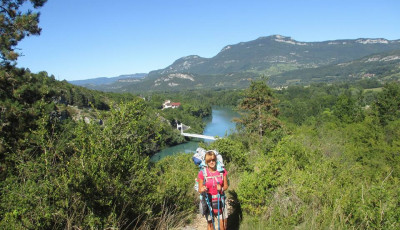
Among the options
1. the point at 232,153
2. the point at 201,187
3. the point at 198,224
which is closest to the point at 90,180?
the point at 201,187

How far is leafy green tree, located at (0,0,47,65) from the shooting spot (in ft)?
22.4

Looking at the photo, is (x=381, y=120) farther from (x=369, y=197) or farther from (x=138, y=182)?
(x=138, y=182)

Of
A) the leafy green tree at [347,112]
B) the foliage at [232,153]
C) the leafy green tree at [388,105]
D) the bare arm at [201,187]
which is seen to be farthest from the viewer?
the leafy green tree at [347,112]

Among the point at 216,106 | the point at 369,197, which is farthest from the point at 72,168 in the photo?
the point at 216,106

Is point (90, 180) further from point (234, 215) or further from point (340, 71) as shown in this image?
point (340, 71)

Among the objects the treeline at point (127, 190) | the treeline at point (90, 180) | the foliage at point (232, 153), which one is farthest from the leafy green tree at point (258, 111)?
the treeline at point (90, 180)

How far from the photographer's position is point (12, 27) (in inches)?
277

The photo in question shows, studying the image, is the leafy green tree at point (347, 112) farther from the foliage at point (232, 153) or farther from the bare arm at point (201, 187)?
the bare arm at point (201, 187)

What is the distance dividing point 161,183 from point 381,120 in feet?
110

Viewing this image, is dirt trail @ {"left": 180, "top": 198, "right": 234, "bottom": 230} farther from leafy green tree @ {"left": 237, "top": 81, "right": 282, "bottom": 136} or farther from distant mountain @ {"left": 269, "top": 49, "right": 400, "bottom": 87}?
distant mountain @ {"left": 269, "top": 49, "right": 400, "bottom": 87}

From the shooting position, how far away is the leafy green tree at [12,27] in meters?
6.82

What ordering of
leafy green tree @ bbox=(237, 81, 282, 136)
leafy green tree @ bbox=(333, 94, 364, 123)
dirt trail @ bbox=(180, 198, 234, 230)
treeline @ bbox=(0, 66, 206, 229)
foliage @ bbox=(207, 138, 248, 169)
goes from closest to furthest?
treeline @ bbox=(0, 66, 206, 229), dirt trail @ bbox=(180, 198, 234, 230), foliage @ bbox=(207, 138, 248, 169), leafy green tree @ bbox=(237, 81, 282, 136), leafy green tree @ bbox=(333, 94, 364, 123)

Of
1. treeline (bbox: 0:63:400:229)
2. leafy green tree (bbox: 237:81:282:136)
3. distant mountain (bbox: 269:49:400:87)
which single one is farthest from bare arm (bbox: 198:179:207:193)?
distant mountain (bbox: 269:49:400:87)

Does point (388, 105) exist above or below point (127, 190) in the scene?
below
